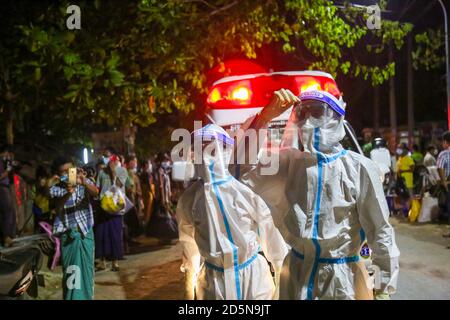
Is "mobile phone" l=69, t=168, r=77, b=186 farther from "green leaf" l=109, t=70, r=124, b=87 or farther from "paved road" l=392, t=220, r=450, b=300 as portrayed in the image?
"paved road" l=392, t=220, r=450, b=300

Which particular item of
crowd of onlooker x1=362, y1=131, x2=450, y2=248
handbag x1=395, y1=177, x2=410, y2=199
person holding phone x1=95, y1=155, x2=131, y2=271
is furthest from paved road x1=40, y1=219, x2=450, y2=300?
handbag x1=395, y1=177, x2=410, y2=199

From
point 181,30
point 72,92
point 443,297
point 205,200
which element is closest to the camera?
point 205,200

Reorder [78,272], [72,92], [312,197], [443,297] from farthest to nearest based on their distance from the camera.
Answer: [72,92] < [443,297] < [78,272] < [312,197]

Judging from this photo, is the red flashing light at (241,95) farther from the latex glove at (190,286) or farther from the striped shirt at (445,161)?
the striped shirt at (445,161)

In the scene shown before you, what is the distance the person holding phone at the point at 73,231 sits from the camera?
5418 millimetres

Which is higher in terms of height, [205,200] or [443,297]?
[205,200]

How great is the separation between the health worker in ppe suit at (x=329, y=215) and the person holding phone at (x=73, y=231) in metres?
3.03

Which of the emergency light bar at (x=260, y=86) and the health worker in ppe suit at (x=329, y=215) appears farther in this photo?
the emergency light bar at (x=260, y=86)

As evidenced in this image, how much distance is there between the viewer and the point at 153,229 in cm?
1143

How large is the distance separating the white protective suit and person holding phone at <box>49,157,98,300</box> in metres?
2.26

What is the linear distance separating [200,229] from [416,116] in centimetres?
3090

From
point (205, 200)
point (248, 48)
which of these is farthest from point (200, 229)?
point (248, 48)

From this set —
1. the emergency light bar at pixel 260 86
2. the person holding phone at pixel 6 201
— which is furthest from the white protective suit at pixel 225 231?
the person holding phone at pixel 6 201
